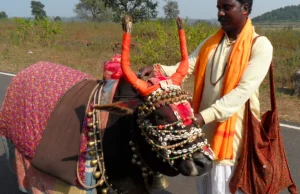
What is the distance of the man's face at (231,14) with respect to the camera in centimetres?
244

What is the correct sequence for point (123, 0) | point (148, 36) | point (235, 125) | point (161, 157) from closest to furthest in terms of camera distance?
point (161, 157) < point (235, 125) < point (148, 36) < point (123, 0)

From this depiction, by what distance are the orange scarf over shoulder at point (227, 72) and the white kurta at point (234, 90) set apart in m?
0.04

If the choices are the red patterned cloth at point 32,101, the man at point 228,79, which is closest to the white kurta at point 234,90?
the man at point 228,79

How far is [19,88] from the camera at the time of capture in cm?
296

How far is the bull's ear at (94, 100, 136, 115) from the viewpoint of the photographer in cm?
213

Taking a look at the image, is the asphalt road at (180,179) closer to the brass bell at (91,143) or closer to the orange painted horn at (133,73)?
the brass bell at (91,143)

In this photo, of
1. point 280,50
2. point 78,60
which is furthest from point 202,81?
point 280,50

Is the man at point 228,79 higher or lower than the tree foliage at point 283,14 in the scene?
higher

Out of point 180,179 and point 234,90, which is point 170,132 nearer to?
point 234,90

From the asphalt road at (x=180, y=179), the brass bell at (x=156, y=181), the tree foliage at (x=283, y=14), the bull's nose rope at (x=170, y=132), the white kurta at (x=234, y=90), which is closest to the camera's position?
the bull's nose rope at (x=170, y=132)

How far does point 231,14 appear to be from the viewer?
2457 millimetres

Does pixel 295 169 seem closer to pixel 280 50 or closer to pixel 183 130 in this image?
pixel 183 130

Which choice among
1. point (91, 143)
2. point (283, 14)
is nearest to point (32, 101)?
point (91, 143)

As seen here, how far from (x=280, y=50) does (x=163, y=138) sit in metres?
12.6
